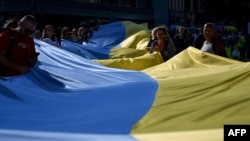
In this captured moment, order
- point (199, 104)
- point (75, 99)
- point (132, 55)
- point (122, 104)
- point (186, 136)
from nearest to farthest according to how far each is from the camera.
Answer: point (186, 136) → point (199, 104) → point (122, 104) → point (75, 99) → point (132, 55)

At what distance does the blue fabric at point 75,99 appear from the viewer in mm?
4293

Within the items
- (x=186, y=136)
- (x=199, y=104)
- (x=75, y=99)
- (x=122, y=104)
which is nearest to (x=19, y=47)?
(x=75, y=99)

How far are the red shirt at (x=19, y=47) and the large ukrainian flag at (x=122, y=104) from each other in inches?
9.6

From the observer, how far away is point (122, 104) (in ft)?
15.7

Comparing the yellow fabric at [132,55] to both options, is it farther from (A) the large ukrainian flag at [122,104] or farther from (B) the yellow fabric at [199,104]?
(B) the yellow fabric at [199,104]

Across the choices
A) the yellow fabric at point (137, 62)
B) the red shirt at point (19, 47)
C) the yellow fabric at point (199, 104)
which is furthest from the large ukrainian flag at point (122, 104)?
the yellow fabric at point (137, 62)

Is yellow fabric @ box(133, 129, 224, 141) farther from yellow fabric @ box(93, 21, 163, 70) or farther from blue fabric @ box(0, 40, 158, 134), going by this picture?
yellow fabric @ box(93, 21, 163, 70)

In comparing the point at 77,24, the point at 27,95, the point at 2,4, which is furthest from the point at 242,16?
the point at 27,95

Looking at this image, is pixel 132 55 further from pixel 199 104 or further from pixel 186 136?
pixel 186 136

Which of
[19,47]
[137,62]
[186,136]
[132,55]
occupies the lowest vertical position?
[132,55]

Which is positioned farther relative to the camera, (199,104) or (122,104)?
(122,104)

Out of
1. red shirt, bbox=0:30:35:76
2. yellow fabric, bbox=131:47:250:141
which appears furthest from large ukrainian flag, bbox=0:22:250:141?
red shirt, bbox=0:30:35:76

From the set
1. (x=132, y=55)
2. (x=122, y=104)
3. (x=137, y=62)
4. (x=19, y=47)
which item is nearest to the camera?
(x=122, y=104)

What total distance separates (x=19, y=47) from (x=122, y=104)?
215cm
